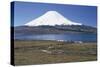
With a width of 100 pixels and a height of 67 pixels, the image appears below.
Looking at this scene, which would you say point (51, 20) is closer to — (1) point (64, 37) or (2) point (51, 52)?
(1) point (64, 37)

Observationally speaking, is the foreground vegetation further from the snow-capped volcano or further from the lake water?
the snow-capped volcano

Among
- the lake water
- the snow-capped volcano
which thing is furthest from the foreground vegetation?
the snow-capped volcano

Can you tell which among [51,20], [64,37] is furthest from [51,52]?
[51,20]
